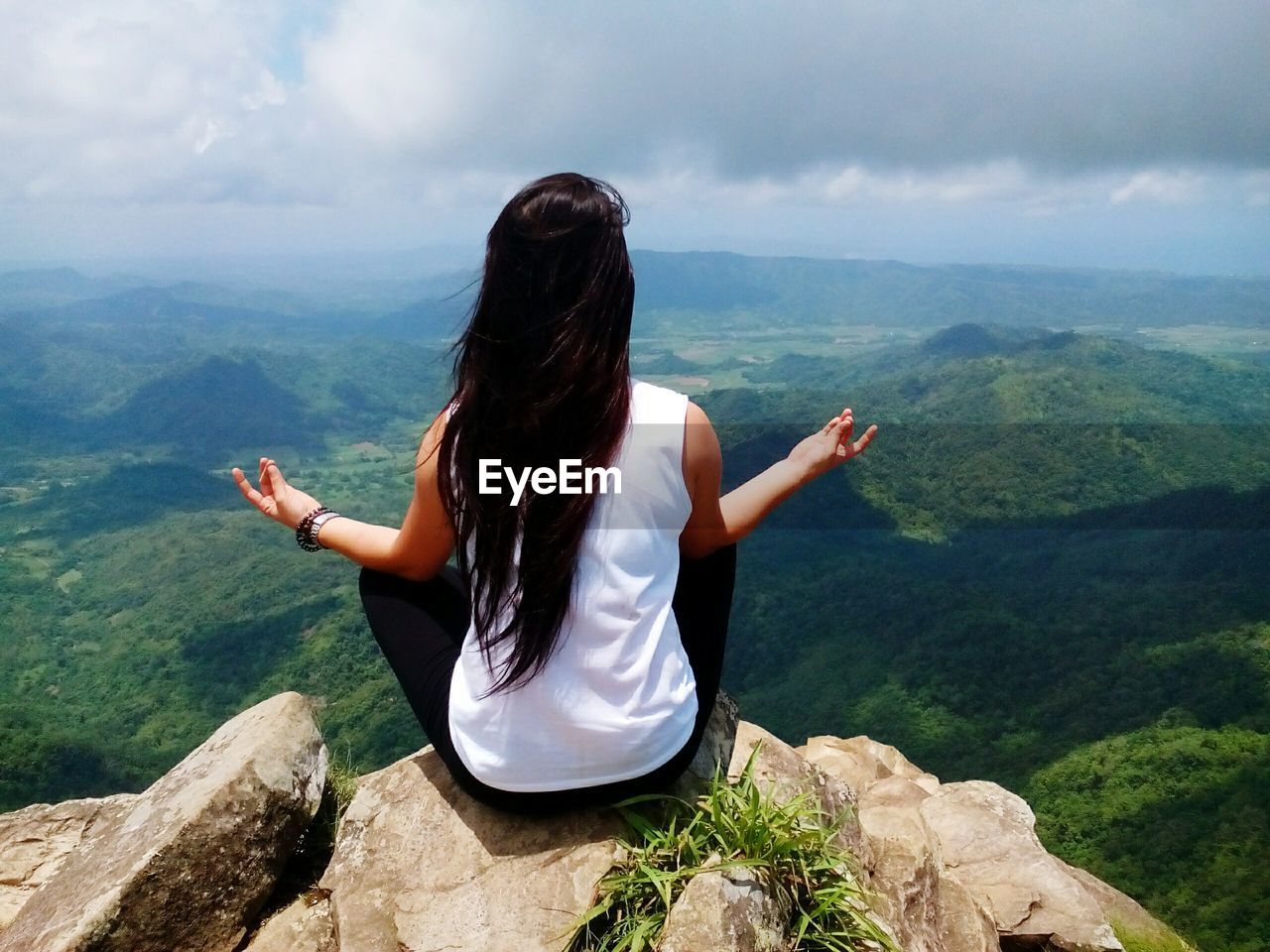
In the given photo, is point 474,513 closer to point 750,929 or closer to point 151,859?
point 750,929

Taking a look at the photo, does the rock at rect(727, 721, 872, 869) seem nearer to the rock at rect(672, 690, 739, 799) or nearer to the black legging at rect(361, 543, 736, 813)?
the rock at rect(672, 690, 739, 799)

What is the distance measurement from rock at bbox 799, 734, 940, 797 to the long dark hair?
14.2 ft

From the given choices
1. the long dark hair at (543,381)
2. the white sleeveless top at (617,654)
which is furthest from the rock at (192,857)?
the long dark hair at (543,381)

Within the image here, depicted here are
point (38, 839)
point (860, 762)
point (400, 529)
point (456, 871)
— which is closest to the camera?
point (456, 871)

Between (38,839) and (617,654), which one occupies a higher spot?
(617,654)

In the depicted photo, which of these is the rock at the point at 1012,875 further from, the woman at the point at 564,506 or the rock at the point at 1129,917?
the woman at the point at 564,506

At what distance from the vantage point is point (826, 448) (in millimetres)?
3080

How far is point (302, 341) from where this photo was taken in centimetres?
17375

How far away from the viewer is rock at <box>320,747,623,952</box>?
2.48 metres

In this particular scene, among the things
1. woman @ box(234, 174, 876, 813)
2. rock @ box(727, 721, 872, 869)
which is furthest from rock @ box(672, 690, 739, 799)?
woman @ box(234, 174, 876, 813)

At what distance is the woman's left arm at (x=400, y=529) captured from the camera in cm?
249

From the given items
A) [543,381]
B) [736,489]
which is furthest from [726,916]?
[543,381]

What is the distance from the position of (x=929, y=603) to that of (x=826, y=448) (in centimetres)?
3707

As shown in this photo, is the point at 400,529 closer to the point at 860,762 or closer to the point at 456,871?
the point at 456,871
